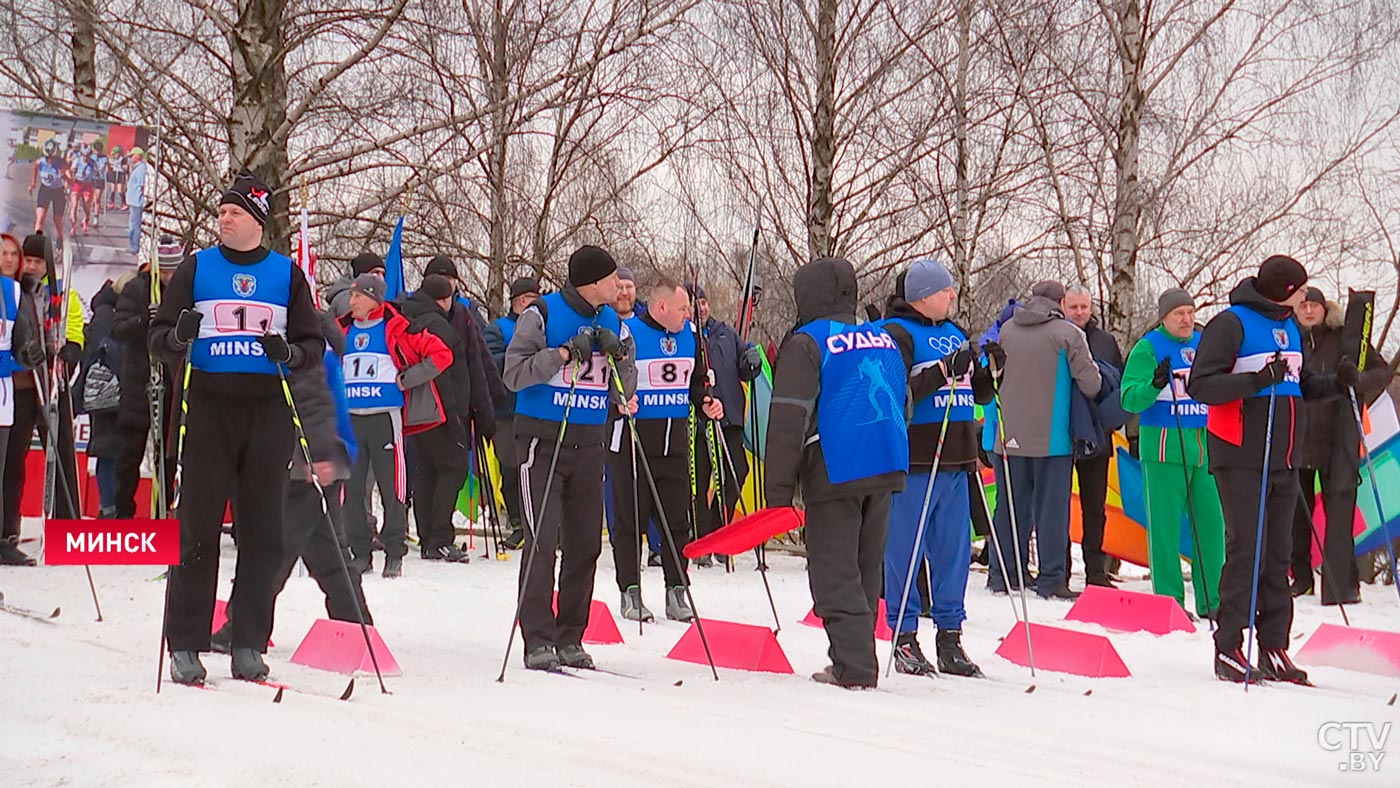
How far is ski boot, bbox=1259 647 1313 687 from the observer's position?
6.96 meters

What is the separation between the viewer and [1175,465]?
9008 millimetres

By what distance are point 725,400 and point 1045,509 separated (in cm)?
234

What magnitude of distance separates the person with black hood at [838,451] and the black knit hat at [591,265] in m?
0.93

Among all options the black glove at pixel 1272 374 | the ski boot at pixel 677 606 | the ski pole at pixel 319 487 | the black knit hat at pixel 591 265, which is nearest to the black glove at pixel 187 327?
the ski pole at pixel 319 487

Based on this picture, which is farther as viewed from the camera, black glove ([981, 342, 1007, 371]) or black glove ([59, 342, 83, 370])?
black glove ([59, 342, 83, 370])

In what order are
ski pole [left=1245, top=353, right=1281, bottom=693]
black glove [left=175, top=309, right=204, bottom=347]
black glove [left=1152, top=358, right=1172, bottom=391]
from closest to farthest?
1. black glove [left=175, top=309, right=204, bottom=347]
2. ski pole [left=1245, top=353, right=1281, bottom=693]
3. black glove [left=1152, top=358, right=1172, bottom=391]

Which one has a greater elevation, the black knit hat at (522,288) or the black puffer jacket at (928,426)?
the black knit hat at (522,288)

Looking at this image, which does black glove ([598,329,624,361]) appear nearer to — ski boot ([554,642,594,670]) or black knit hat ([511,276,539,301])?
ski boot ([554,642,594,670])

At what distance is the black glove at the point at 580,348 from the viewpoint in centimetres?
641

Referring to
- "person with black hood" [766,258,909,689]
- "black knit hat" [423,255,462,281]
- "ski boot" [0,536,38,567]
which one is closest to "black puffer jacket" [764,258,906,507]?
"person with black hood" [766,258,909,689]

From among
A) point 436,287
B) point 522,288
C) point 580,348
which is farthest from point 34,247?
point 580,348

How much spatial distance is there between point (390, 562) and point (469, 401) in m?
1.47

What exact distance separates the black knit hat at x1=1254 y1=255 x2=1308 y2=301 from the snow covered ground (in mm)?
1869

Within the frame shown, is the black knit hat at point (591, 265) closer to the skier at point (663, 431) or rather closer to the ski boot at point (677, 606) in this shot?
the skier at point (663, 431)
